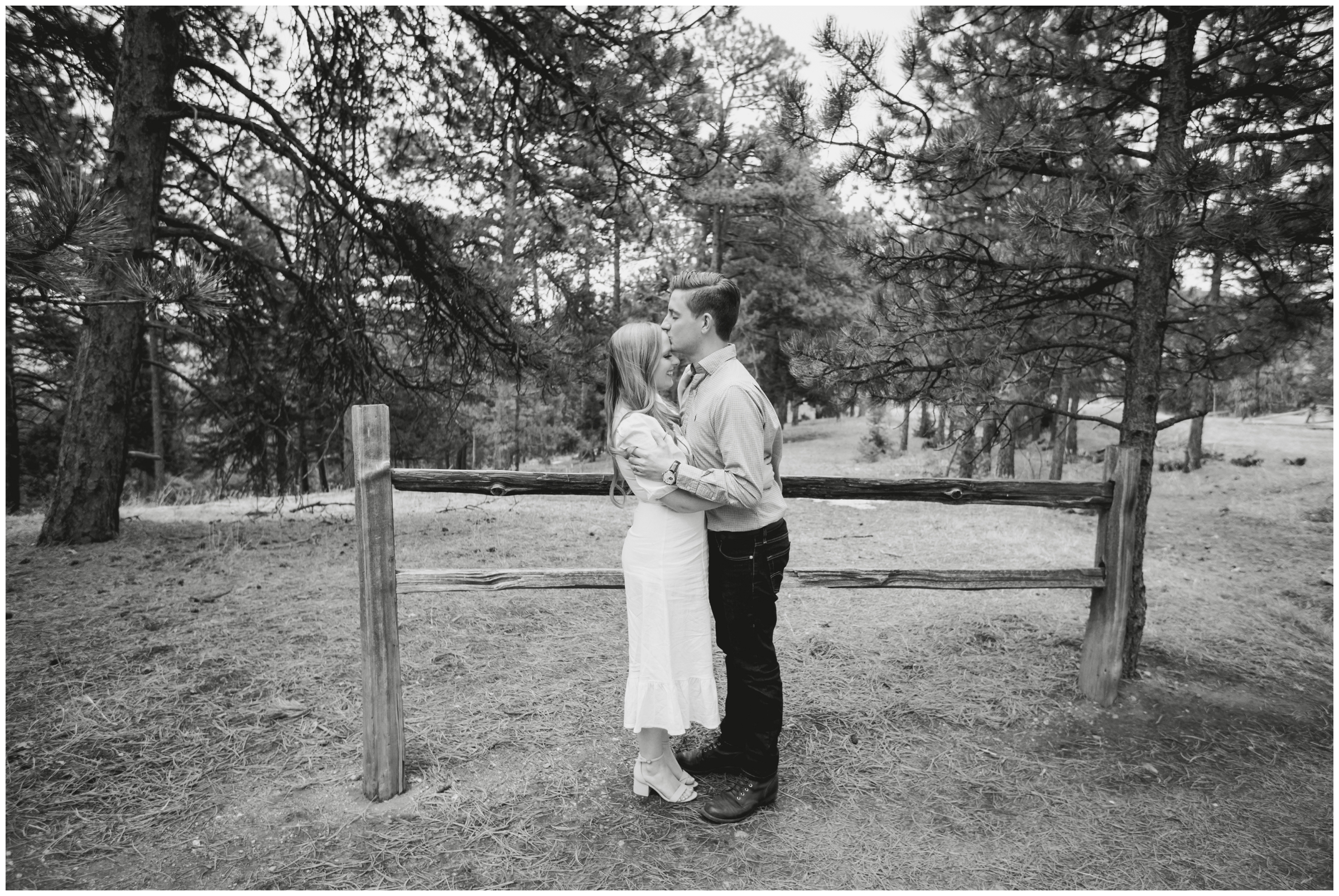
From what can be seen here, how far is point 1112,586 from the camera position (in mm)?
4281

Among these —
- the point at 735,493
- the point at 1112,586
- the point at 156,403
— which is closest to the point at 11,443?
the point at 156,403

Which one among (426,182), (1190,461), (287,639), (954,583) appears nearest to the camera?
(954,583)

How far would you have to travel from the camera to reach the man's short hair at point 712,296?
3113mm

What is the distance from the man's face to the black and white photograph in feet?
0.06

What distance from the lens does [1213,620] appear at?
623 cm

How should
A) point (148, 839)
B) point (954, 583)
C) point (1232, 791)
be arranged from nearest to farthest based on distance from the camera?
point (148, 839), point (1232, 791), point (954, 583)

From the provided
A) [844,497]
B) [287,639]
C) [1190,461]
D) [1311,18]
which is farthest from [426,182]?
[1190,461]

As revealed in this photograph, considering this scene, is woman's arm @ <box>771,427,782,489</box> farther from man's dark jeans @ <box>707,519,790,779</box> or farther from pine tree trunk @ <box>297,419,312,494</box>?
pine tree trunk @ <box>297,419,312,494</box>

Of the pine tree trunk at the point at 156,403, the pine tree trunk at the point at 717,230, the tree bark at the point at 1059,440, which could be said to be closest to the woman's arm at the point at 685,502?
the tree bark at the point at 1059,440

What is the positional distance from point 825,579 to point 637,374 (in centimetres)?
167

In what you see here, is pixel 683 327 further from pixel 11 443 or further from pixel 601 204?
pixel 11 443

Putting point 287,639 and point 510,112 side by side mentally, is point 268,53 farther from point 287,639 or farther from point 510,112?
point 287,639

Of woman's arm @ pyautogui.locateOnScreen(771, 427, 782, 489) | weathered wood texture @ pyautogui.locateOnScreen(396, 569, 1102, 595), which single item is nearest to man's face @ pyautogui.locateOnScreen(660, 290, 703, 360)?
woman's arm @ pyautogui.locateOnScreen(771, 427, 782, 489)

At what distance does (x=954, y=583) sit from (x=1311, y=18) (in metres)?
3.75
